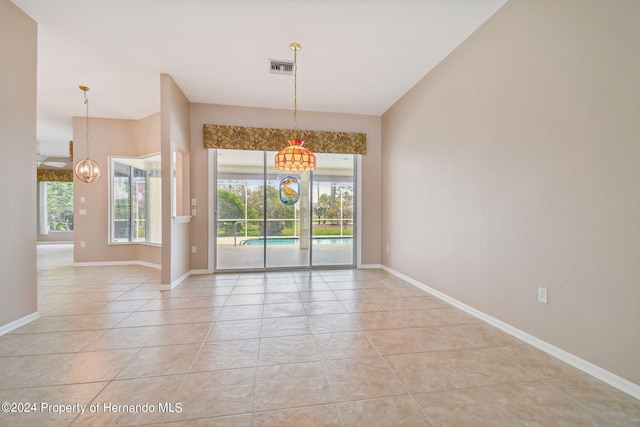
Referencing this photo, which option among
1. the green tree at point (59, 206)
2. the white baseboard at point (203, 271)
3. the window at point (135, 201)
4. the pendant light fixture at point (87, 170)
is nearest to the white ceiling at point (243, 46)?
the pendant light fixture at point (87, 170)

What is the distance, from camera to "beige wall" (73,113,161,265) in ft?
17.7

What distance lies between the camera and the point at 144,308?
3104mm

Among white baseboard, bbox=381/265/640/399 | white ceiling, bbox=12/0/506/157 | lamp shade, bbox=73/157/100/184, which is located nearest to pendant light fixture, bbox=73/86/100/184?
lamp shade, bbox=73/157/100/184

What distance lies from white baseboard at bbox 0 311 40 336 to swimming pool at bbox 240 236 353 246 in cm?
285

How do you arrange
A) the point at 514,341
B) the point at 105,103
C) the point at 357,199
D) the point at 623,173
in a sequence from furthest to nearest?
the point at 357,199, the point at 105,103, the point at 514,341, the point at 623,173

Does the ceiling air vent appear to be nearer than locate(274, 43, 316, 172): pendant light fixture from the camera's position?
No

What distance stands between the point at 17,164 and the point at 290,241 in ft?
12.5

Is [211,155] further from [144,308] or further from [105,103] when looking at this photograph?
[144,308]

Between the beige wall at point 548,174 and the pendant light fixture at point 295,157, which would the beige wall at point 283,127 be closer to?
the beige wall at point 548,174

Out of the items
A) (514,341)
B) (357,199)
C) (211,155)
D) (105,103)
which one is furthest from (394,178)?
(105,103)

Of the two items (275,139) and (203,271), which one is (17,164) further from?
(275,139)

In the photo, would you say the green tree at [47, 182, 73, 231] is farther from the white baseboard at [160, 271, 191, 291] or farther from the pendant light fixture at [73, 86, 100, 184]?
the white baseboard at [160, 271, 191, 291]

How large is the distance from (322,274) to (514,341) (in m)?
2.93

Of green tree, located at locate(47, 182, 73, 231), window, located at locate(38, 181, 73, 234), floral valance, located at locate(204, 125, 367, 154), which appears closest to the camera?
floral valance, located at locate(204, 125, 367, 154)
